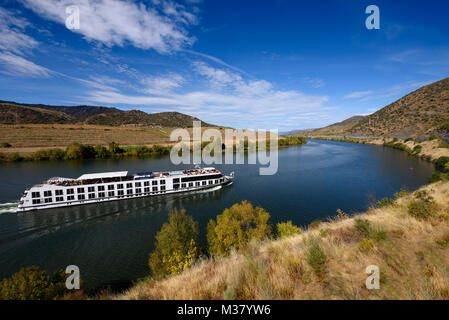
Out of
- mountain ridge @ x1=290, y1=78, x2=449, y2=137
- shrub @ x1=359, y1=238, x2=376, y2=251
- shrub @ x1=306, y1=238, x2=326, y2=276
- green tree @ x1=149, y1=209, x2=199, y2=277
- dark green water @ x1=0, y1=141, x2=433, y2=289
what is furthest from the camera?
mountain ridge @ x1=290, y1=78, x2=449, y2=137

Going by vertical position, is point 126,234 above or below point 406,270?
below

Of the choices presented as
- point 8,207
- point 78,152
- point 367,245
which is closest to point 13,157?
point 78,152

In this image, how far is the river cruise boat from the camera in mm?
27062

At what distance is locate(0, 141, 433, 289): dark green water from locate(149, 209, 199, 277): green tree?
242 centimetres

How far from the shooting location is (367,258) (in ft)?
20.0

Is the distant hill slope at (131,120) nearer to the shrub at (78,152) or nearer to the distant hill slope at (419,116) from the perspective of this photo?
the shrub at (78,152)

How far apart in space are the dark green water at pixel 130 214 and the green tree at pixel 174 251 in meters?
2.42

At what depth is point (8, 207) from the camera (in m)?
26.4

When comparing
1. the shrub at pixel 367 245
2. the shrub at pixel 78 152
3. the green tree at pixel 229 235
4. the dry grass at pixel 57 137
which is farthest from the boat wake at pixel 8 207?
the dry grass at pixel 57 137

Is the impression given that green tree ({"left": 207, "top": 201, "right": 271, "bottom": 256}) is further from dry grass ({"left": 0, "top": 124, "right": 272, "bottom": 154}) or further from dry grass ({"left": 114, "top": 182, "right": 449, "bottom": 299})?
dry grass ({"left": 0, "top": 124, "right": 272, "bottom": 154})

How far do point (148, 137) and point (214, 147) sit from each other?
40876 mm

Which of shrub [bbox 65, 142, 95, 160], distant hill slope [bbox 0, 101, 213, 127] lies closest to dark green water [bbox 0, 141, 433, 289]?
shrub [bbox 65, 142, 95, 160]
